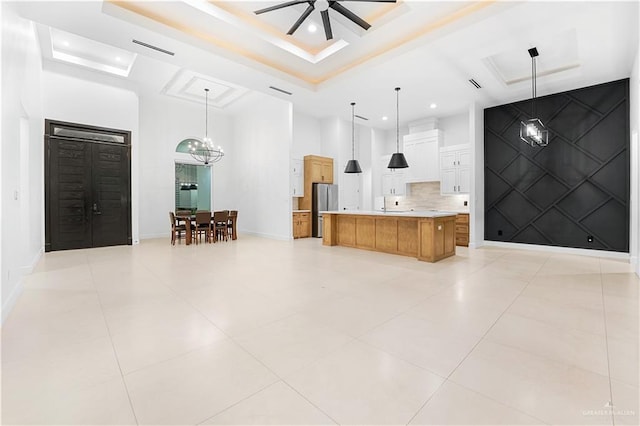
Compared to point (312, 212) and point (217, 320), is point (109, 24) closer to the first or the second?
point (217, 320)

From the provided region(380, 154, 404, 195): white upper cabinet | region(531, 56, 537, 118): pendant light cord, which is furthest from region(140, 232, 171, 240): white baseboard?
region(531, 56, 537, 118): pendant light cord

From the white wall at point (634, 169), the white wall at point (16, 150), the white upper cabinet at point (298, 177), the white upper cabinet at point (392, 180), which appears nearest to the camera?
the white wall at point (16, 150)

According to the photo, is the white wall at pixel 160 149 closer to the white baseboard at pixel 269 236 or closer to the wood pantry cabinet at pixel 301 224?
the white baseboard at pixel 269 236

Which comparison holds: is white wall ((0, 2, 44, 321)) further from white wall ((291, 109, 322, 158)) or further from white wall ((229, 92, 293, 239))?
white wall ((291, 109, 322, 158))

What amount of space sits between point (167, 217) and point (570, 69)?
10.8 m

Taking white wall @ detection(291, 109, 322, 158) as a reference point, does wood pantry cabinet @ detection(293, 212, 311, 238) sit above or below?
below

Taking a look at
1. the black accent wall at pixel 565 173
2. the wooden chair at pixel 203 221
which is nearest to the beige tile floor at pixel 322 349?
the black accent wall at pixel 565 173

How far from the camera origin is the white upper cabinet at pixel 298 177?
888cm

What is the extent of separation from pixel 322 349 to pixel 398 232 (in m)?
4.30

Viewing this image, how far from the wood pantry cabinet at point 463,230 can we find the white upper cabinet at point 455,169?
69 centimetres

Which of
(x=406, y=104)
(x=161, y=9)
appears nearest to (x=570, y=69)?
(x=406, y=104)

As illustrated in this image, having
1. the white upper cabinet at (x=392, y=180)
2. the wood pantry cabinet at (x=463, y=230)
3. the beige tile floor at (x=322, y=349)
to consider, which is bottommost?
the beige tile floor at (x=322, y=349)

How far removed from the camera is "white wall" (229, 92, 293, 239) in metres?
8.45

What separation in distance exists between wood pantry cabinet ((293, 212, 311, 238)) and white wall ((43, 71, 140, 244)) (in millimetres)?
4260
